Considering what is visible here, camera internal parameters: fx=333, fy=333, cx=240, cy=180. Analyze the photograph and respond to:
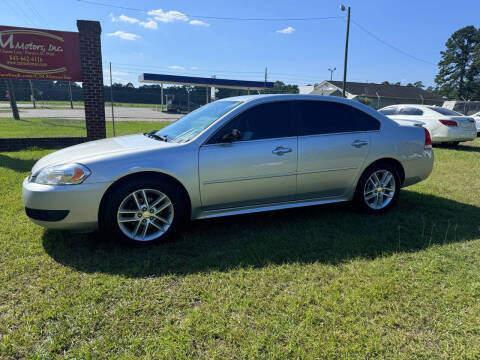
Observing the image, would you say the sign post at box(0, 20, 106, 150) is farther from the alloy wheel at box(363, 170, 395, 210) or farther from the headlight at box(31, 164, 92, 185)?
the alloy wheel at box(363, 170, 395, 210)

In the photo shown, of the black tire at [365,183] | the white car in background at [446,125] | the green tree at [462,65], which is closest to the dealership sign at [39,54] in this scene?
the black tire at [365,183]

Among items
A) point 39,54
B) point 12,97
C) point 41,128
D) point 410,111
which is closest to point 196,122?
point 39,54

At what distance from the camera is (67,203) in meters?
3.13

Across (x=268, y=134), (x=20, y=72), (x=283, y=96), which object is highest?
(x=20, y=72)

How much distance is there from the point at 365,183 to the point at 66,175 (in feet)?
11.4

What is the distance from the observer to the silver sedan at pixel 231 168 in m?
3.22

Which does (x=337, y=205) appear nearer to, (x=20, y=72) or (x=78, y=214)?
(x=78, y=214)

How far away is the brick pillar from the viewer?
29.0 feet

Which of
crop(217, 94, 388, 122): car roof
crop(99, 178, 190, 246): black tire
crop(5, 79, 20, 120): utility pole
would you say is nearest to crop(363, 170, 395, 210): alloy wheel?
crop(217, 94, 388, 122): car roof

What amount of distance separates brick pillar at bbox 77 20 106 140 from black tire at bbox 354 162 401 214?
751 centimetres

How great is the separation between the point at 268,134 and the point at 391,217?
2.03m

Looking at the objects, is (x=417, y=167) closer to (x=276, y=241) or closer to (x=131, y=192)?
(x=276, y=241)

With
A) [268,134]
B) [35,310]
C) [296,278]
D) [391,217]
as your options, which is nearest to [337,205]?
[391,217]

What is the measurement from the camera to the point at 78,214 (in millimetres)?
3174
